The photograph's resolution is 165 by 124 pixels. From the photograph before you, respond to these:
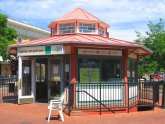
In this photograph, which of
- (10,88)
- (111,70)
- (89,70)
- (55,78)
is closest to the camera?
(89,70)

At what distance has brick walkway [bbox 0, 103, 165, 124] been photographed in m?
12.3

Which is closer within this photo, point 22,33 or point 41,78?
point 41,78

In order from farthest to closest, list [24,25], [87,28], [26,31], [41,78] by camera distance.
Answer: [26,31] → [24,25] → [87,28] → [41,78]

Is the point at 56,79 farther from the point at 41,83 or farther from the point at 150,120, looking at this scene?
the point at 150,120

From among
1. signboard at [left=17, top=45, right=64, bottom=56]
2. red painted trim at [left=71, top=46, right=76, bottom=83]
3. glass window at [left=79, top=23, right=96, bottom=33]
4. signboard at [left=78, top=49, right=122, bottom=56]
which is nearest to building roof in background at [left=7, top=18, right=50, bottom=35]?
glass window at [left=79, top=23, right=96, bottom=33]

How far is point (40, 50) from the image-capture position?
15.7 metres

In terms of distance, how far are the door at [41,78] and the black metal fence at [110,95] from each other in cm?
271

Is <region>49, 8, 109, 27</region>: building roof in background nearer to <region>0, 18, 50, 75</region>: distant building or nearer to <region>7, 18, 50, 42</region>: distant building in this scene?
<region>0, 18, 50, 75</region>: distant building

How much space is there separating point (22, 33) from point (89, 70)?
40.7m

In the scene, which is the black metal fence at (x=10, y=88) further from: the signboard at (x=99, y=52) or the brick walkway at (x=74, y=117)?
the signboard at (x=99, y=52)

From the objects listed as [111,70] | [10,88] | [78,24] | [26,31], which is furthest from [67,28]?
[26,31]

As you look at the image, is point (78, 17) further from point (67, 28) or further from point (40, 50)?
point (40, 50)

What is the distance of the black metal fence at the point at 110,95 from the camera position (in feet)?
47.5

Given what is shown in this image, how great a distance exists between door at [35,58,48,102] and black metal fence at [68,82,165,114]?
2711mm
